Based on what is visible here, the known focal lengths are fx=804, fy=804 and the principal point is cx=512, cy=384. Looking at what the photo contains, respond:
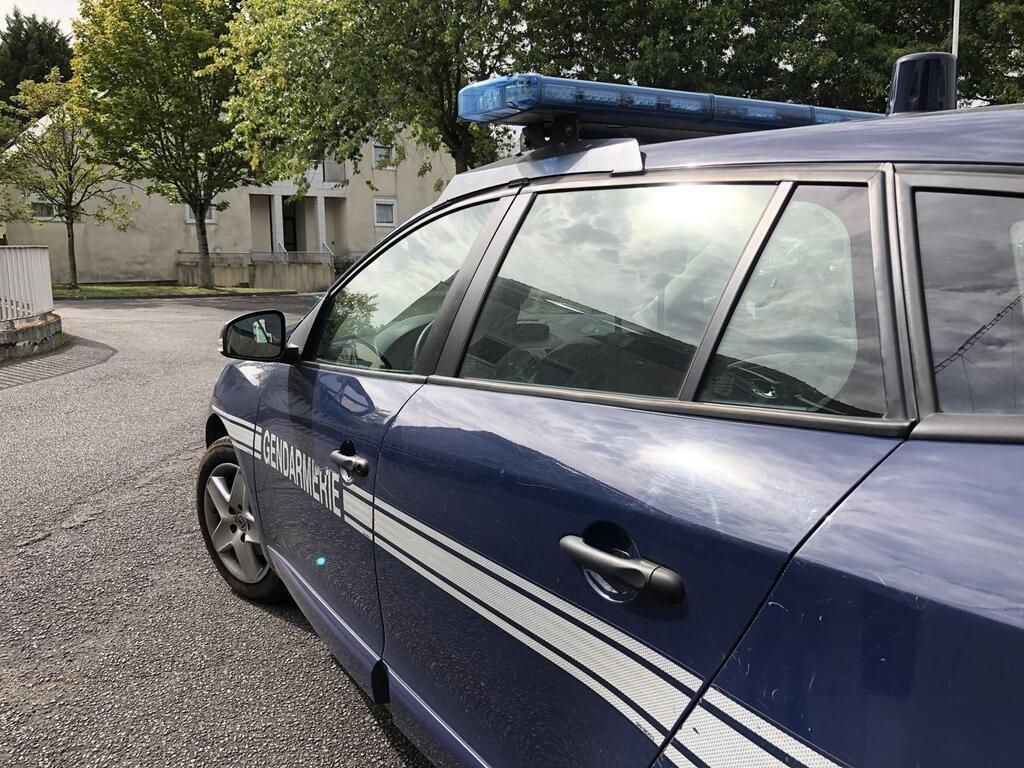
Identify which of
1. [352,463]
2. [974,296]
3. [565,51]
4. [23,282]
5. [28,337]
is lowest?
[28,337]

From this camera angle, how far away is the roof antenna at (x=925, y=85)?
177 cm

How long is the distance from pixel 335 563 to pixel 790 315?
5.05 ft

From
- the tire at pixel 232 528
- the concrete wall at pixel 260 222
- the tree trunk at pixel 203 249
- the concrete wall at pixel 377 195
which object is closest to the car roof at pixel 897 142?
the tire at pixel 232 528

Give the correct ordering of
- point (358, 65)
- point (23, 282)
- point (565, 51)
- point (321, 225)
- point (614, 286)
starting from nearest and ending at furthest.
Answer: point (614, 286) → point (23, 282) → point (358, 65) → point (565, 51) → point (321, 225)

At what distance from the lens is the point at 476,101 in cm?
203

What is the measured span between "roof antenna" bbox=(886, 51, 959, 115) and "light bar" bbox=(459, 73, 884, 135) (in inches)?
2.9

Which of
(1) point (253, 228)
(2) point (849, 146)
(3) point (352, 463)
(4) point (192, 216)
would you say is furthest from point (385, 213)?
(2) point (849, 146)

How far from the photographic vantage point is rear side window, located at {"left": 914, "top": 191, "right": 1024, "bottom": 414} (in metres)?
1.11

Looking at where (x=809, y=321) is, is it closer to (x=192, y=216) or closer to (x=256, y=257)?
(x=256, y=257)

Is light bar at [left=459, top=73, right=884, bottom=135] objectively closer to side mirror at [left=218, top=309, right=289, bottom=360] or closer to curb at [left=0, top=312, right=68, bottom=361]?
side mirror at [left=218, top=309, right=289, bottom=360]

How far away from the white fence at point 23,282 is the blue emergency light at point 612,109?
10929 millimetres

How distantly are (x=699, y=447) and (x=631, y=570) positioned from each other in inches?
8.9

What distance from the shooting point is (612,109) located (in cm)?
196

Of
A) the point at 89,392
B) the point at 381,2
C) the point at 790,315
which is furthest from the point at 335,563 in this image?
the point at 381,2
